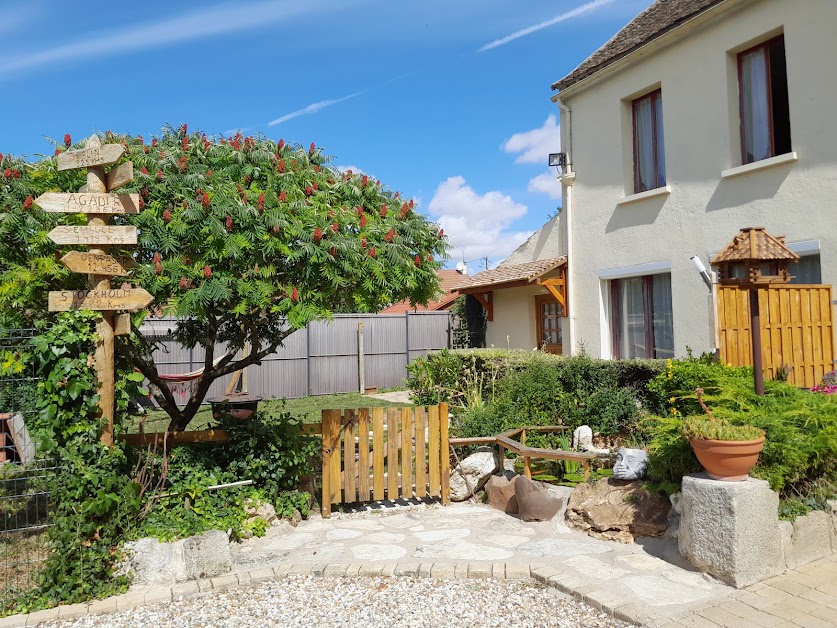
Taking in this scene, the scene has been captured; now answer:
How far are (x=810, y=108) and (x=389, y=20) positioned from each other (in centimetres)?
591

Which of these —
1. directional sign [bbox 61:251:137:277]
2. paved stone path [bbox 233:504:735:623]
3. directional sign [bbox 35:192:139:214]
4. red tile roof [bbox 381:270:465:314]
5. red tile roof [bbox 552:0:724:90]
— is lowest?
paved stone path [bbox 233:504:735:623]

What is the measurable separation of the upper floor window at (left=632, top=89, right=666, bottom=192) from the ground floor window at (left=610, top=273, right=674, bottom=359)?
164cm

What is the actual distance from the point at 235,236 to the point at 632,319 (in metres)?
8.12

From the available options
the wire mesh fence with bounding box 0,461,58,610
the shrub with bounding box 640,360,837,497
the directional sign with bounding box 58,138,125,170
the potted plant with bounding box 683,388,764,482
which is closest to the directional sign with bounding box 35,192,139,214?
the directional sign with bounding box 58,138,125,170

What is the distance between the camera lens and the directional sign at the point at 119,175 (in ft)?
15.2

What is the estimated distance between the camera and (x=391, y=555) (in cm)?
507

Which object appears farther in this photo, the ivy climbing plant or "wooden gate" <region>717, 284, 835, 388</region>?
"wooden gate" <region>717, 284, 835, 388</region>

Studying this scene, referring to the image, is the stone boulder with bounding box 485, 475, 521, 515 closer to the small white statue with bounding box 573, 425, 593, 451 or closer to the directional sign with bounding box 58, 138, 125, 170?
the small white statue with bounding box 573, 425, 593, 451

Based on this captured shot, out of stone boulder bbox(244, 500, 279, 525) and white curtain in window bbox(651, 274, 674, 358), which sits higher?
white curtain in window bbox(651, 274, 674, 358)

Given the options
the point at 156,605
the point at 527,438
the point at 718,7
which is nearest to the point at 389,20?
A: the point at 718,7

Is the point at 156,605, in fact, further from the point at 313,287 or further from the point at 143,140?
the point at 143,140

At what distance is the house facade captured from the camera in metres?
7.75

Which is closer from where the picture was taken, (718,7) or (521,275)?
(718,7)

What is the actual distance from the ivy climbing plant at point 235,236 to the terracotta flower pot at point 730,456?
2.70 m
